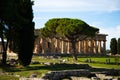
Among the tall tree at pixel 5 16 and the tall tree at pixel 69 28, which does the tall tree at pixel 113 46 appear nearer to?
the tall tree at pixel 69 28

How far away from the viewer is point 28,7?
138ft

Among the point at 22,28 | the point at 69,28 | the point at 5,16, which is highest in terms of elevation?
the point at 69,28

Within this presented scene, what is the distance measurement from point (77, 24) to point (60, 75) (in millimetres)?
34201

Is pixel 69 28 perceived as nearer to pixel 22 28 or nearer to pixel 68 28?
pixel 68 28

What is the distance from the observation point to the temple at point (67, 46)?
106 meters

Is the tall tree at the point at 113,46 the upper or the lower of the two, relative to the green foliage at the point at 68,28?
lower

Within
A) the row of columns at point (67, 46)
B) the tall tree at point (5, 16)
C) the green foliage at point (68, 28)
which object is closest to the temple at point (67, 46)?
the row of columns at point (67, 46)

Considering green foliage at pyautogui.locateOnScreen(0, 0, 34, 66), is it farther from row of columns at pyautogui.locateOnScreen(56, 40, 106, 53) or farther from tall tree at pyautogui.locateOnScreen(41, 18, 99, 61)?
row of columns at pyautogui.locateOnScreen(56, 40, 106, 53)

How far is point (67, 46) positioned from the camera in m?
110

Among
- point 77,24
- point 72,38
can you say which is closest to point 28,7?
point 77,24

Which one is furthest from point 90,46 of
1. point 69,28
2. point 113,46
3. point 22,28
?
point 22,28

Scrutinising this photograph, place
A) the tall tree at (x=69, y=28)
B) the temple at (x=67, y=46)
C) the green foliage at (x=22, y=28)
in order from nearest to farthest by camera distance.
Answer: the green foliage at (x=22, y=28), the tall tree at (x=69, y=28), the temple at (x=67, y=46)

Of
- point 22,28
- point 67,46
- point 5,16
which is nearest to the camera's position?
point 5,16

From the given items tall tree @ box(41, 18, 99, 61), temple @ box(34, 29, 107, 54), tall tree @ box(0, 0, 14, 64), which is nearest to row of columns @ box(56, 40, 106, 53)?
temple @ box(34, 29, 107, 54)
